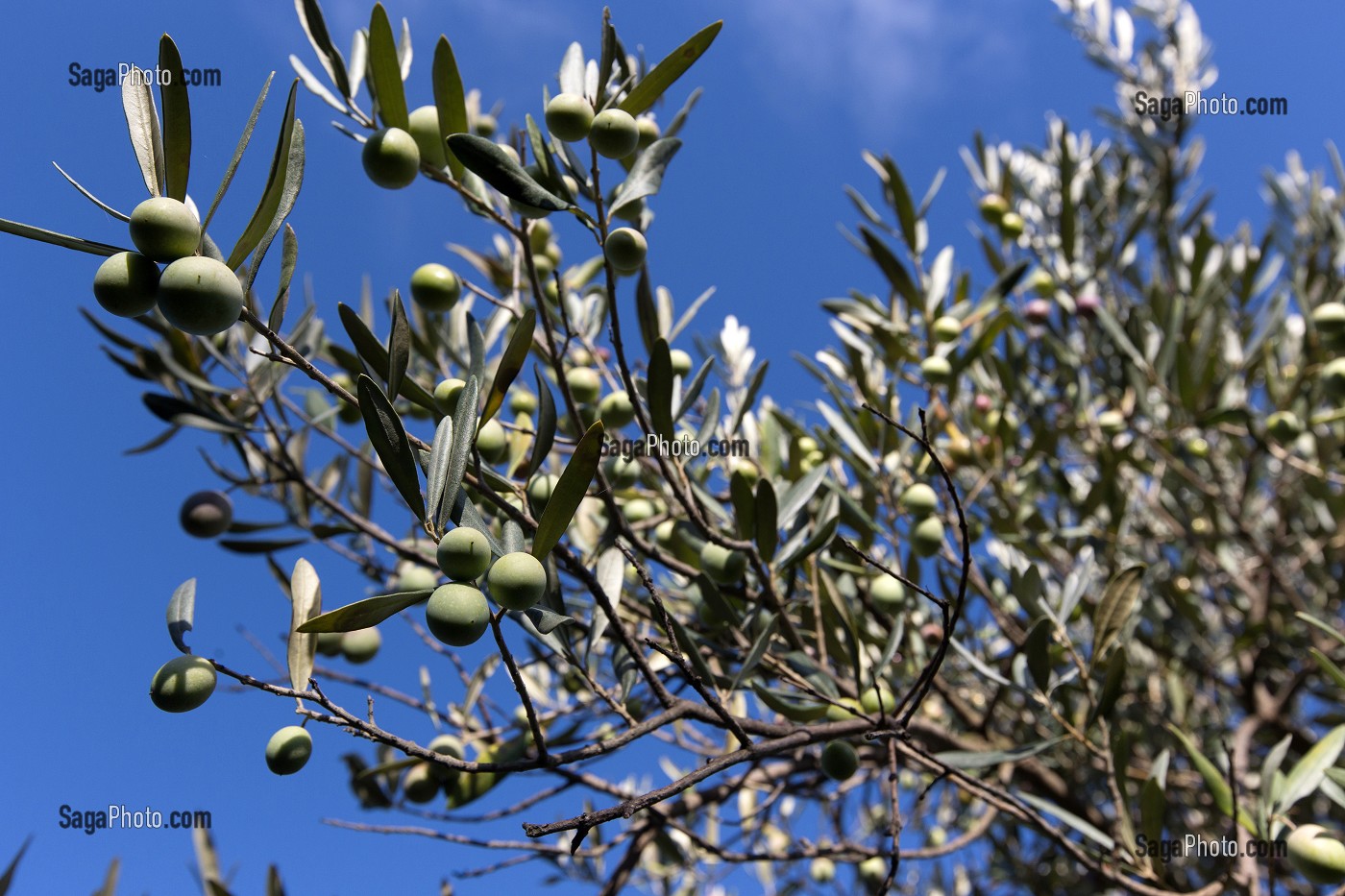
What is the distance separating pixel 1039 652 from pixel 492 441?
115 centimetres

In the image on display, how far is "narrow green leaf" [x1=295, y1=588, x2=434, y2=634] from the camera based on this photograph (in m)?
0.89

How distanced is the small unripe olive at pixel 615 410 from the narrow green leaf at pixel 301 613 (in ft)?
2.56

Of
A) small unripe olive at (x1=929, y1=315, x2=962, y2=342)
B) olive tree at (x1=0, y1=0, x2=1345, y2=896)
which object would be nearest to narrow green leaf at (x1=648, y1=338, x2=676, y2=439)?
olive tree at (x1=0, y1=0, x2=1345, y2=896)

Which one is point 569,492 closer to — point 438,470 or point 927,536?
point 438,470

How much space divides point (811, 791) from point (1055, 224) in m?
2.50

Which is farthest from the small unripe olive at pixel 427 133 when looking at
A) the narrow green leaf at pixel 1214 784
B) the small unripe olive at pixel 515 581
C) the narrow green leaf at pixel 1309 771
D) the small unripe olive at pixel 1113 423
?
the small unripe olive at pixel 1113 423

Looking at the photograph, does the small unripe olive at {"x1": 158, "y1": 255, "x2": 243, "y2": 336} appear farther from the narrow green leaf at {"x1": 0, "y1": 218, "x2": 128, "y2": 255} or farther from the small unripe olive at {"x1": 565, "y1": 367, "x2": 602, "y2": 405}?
the small unripe olive at {"x1": 565, "y1": 367, "x2": 602, "y2": 405}

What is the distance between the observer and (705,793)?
2527 millimetres

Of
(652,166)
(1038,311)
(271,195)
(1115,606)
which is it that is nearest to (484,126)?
(652,166)

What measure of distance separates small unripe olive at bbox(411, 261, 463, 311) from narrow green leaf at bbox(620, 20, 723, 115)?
1.71ft

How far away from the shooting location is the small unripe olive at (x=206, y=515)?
217 cm

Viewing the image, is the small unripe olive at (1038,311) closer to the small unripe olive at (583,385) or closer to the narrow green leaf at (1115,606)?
the narrow green leaf at (1115,606)

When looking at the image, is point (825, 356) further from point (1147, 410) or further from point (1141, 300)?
point (1141, 300)

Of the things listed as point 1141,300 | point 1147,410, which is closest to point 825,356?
point 1147,410
